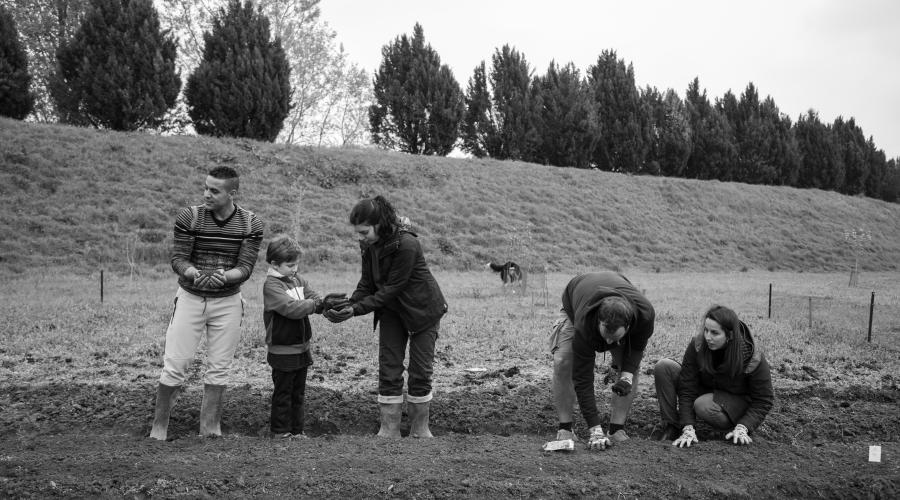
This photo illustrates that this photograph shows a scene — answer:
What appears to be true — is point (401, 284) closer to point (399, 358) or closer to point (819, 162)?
point (399, 358)

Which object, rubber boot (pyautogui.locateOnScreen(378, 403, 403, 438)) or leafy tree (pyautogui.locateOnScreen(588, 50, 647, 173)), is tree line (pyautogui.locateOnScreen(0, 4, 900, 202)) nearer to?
leafy tree (pyautogui.locateOnScreen(588, 50, 647, 173))

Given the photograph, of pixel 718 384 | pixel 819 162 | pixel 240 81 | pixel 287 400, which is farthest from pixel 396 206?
pixel 819 162

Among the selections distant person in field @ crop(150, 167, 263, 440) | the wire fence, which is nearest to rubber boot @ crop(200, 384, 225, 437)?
distant person in field @ crop(150, 167, 263, 440)

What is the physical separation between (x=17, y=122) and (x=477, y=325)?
18929 mm

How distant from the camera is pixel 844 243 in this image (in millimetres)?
32188

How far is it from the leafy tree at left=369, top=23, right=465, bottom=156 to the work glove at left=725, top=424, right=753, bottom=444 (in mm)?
28337

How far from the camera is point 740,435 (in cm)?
447

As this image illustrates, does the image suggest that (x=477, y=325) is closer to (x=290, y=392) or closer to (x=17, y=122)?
(x=290, y=392)

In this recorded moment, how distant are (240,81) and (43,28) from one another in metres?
10.5

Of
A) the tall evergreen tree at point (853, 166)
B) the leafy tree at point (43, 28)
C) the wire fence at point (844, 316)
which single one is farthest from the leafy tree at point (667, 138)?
the leafy tree at point (43, 28)

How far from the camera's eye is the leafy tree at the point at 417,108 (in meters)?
31.7

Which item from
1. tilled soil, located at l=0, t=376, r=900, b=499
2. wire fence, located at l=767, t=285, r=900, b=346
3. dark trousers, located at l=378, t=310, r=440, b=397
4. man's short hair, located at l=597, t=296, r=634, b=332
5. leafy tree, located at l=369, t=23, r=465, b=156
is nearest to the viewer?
tilled soil, located at l=0, t=376, r=900, b=499

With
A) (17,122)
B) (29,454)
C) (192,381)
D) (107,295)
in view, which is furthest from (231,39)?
(29,454)

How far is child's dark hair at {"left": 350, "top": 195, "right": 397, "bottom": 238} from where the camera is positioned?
429 centimetres
